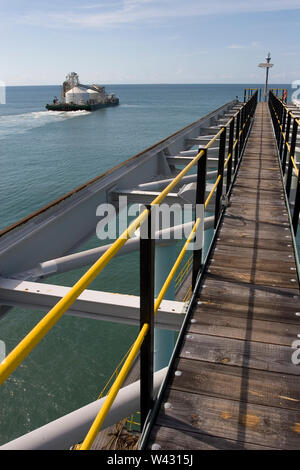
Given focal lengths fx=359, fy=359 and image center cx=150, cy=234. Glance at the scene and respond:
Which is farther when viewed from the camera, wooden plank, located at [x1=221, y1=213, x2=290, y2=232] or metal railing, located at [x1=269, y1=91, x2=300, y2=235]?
wooden plank, located at [x1=221, y1=213, x2=290, y2=232]

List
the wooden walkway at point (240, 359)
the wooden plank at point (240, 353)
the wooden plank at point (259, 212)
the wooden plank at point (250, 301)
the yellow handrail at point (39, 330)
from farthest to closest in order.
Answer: the wooden plank at point (259, 212)
the wooden plank at point (250, 301)
the wooden plank at point (240, 353)
the wooden walkway at point (240, 359)
the yellow handrail at point (39, 330)

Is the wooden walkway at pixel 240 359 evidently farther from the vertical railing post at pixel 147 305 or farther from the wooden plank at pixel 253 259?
the vertical railing post at pixel 147 305

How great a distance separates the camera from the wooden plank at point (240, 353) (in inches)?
119

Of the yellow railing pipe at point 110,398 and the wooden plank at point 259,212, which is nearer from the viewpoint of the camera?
the yellow railing pipe at point 110,398

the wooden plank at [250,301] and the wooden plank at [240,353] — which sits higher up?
the wooden plank at [250,301]

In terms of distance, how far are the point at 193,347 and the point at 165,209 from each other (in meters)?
4.56

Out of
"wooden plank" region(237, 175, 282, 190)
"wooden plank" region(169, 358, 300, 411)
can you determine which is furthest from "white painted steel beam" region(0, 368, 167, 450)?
"wooden plank" region(237, 175, 282, 190)

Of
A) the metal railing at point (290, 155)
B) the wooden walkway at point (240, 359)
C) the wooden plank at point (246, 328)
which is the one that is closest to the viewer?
the wooden walkway at point (240, 359)

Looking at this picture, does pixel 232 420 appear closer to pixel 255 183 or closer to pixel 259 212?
pixel 259 212

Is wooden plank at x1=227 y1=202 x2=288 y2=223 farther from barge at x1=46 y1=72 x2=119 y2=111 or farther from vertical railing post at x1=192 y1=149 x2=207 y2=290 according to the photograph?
barge at x1=46 y1=72 x2=119 y2=111

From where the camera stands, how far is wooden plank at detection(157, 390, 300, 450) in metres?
2.38

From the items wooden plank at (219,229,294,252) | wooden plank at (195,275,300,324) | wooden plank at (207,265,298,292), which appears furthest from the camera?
wooden plank at (219,229,294,252)

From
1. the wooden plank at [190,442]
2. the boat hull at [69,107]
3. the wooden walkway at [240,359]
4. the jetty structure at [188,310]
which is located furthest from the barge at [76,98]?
the wooden plank at [190,442]

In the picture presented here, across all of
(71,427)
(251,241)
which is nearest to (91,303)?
(71,427)
